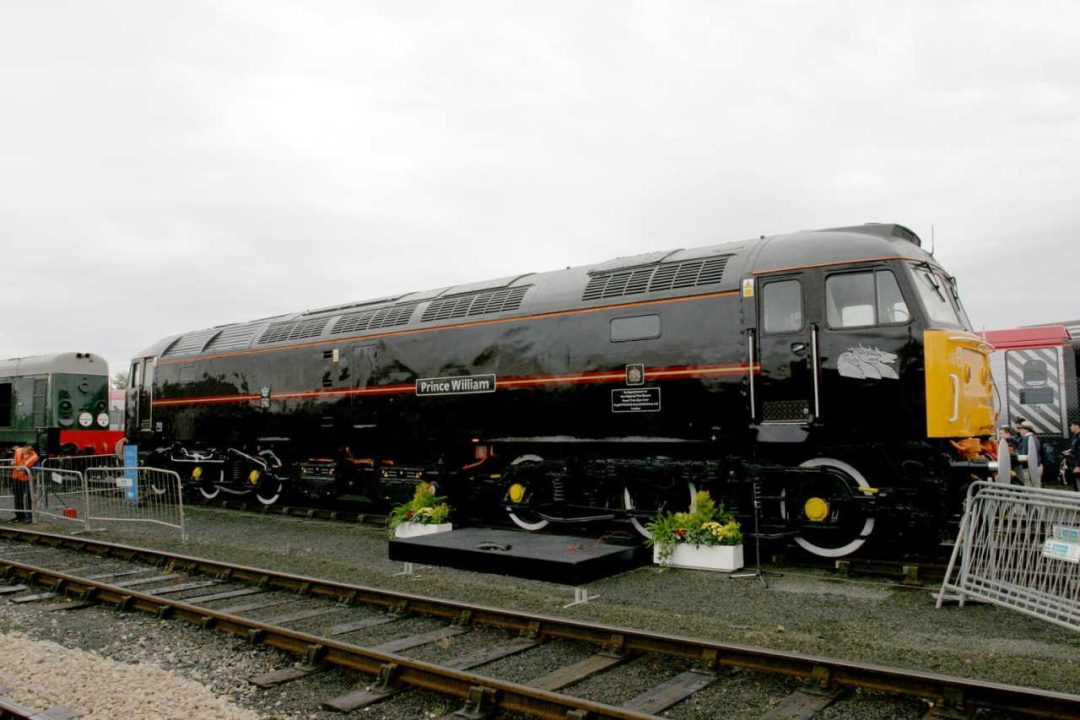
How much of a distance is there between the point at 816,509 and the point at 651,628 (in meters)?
3.25

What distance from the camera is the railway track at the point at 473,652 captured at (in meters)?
4.73

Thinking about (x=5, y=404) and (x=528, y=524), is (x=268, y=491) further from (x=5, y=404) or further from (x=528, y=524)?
(x=5, y=404)

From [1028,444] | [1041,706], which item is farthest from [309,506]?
[1041,706]

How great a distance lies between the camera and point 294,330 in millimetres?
15266

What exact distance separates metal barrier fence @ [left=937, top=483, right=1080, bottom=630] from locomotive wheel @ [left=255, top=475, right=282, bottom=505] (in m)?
12.1

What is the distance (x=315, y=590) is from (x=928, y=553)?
695 cm

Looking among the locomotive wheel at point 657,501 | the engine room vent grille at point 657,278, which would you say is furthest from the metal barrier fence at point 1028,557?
the engine room vent grille at point 657,278

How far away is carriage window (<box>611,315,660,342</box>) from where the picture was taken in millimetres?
10125

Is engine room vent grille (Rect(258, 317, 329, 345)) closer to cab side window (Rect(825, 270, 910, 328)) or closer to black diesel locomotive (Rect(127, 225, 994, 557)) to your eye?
black diesel locomotive (Rect(127, 225, 994, 557))

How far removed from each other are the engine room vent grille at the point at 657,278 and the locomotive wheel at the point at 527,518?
7.80 feet

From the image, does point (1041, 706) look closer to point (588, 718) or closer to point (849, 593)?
point (588, 718)

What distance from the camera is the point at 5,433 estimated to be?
2361 centimetres

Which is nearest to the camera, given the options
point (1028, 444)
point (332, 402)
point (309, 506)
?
point (1028, 444)

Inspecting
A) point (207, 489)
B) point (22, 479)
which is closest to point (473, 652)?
point (22, 479)
